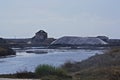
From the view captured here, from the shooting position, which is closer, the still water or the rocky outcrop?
the still water

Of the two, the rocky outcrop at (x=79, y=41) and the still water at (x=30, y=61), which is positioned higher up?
the rocky outcrop at (x=79, y=41)

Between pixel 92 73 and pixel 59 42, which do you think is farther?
pixel 59 42

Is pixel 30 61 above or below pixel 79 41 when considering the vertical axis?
below

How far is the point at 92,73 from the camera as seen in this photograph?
88.5 feet

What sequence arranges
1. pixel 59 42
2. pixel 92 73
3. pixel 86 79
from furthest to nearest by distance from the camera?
pixel 59 42
pixel 92 73
pixel 86 79

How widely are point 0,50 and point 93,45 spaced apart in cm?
5271

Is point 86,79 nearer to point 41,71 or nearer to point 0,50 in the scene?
point 41,71

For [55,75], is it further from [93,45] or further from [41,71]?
[93,45]

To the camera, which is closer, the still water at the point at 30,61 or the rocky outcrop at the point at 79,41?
the still water at the point at 30,61

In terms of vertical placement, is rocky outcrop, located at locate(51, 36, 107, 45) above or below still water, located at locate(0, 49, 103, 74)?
above

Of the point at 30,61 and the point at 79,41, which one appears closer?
the point at 30,61

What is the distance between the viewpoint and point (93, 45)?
16075cm

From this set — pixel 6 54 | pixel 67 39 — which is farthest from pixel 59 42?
pixel 6 54

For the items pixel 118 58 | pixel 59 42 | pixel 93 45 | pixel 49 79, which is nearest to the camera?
pixel 49 79
